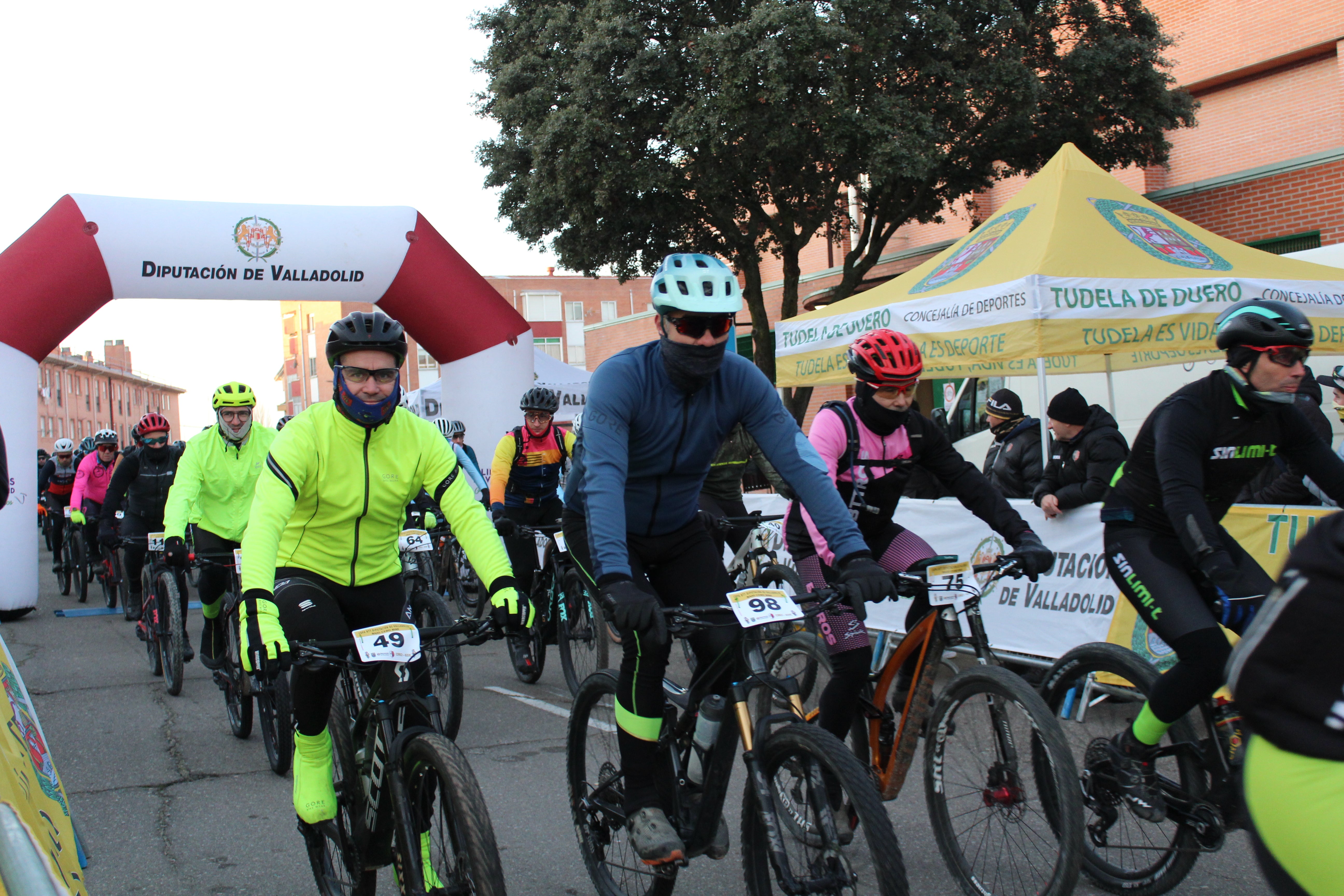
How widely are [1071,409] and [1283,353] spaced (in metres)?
3.59

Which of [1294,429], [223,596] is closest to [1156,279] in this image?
[1294,429]

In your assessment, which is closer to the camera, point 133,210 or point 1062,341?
point 1062,341

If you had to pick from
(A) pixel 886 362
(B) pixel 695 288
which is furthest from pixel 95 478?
(B) pixel 695 288

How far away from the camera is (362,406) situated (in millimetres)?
3633

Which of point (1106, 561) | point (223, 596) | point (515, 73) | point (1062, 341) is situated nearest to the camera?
point (1106, 561)

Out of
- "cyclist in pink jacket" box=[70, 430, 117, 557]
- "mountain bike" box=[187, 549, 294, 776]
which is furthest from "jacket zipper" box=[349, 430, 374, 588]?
"cyclist in pink jacket" box=[70, 430, 117, 557]

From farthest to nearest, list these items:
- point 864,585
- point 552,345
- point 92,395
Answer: point 92,395, point 552,345, point 864,585

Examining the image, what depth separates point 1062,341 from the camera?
300 inches

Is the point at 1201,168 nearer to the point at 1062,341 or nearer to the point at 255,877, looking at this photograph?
the point at 1062,341

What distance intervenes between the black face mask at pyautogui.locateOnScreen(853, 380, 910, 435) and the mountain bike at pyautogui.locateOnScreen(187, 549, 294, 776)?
3.07 metres

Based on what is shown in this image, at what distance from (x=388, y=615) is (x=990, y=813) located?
2284 millimetres

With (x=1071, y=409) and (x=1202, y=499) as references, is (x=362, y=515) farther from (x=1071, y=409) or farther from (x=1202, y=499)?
(x=1071, y=409)

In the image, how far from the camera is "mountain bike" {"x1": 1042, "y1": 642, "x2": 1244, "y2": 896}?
3.53m

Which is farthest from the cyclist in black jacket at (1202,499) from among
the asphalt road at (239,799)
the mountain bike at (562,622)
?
the mountain bike at (562,622)
